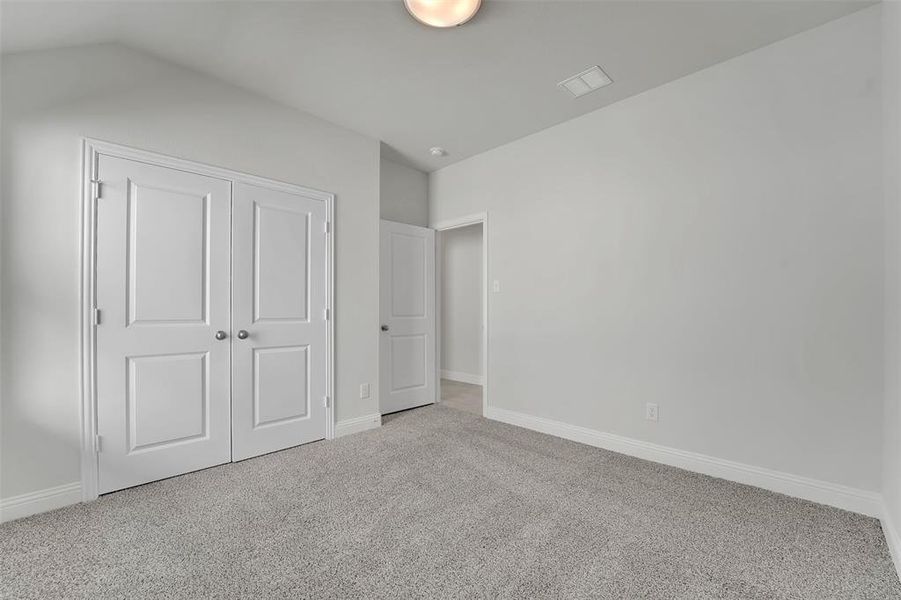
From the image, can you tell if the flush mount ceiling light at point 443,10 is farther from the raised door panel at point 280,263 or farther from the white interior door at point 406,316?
the white interior door at point 406,316

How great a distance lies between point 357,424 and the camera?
338 centimetres

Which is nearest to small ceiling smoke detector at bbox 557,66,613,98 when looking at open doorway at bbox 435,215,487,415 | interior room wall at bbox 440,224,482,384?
open doorway at bbox 435,215,487,415

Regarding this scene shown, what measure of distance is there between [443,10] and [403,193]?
A: 242 centimetres

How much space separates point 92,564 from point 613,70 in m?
3.81

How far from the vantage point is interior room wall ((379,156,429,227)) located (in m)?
4.16

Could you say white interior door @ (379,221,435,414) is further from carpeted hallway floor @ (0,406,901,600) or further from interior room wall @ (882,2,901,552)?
interior room wall @ (882,2,901,552)

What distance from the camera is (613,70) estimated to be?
257 centimetres

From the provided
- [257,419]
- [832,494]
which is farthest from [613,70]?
[257,419]

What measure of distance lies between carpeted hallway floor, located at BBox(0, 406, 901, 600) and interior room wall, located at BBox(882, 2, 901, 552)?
27cm

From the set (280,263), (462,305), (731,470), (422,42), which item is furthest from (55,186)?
(462,305)

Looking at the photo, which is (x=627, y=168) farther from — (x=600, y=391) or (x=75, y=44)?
(x=75, y=44)

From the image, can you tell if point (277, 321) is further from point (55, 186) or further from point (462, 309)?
point (462, 309)

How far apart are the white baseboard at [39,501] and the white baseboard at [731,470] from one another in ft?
10.3

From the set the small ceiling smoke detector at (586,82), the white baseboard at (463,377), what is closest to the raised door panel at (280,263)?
the small ceiling smoke detector at (586,82)
